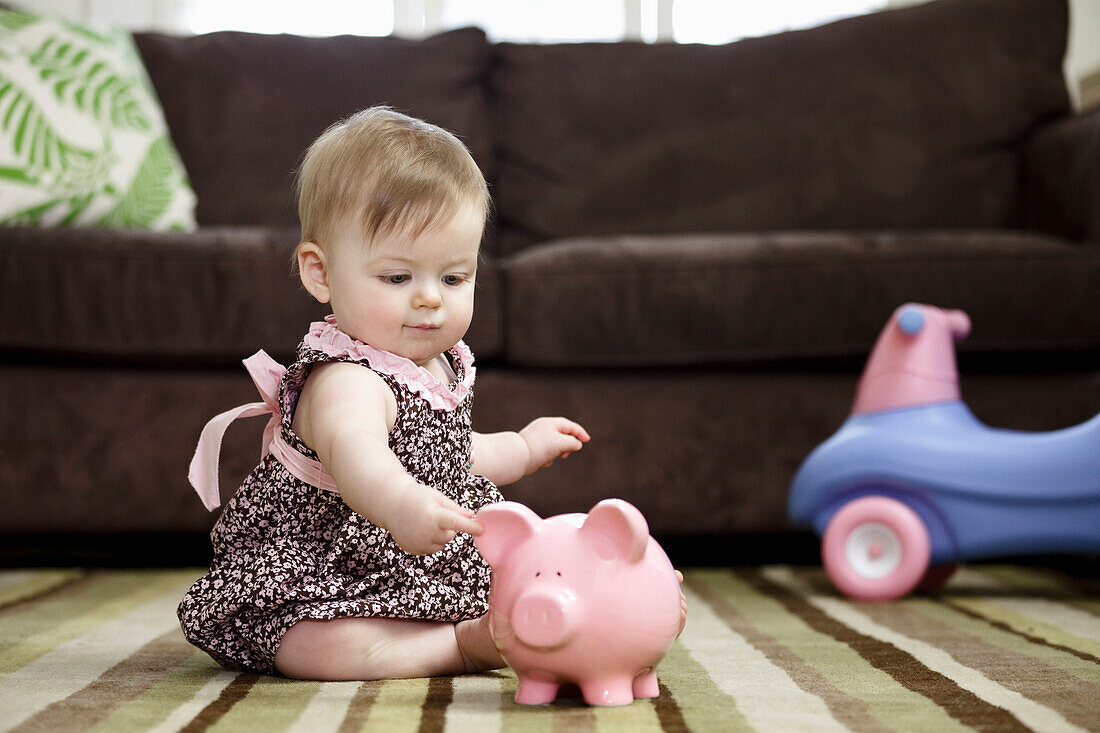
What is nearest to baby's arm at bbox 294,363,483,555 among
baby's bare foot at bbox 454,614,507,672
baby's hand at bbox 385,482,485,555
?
baby's hand at bbox 385,482,485,555

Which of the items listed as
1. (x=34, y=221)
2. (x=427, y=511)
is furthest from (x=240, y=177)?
(x=427, y=511)

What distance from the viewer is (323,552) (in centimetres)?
101

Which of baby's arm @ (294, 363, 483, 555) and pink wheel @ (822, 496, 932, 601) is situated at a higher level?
baby's arm @ (294, 363, 483, 555)

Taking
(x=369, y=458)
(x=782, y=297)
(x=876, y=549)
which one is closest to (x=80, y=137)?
(x=782, y=297)

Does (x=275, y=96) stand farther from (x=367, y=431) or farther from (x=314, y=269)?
(x=367, y=431)

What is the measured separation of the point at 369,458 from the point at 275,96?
1.39m

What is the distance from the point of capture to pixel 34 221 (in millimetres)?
1758

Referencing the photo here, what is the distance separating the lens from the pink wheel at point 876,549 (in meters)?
1.40

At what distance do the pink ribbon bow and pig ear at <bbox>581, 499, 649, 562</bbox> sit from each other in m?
0.28

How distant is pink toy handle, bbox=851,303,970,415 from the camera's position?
55.9 inches

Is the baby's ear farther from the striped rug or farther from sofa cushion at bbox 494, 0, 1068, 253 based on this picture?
sofa cushion at bbox 494, 0, 1068, 253

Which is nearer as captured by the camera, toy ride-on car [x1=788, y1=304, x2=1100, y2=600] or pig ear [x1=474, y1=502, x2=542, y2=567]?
pig ear [x1=474, y1=502, x2=542, y2=567]

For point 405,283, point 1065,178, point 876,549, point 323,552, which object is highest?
point 1065,178

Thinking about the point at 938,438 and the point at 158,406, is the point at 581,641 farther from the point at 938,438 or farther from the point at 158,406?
the point at 158,406
